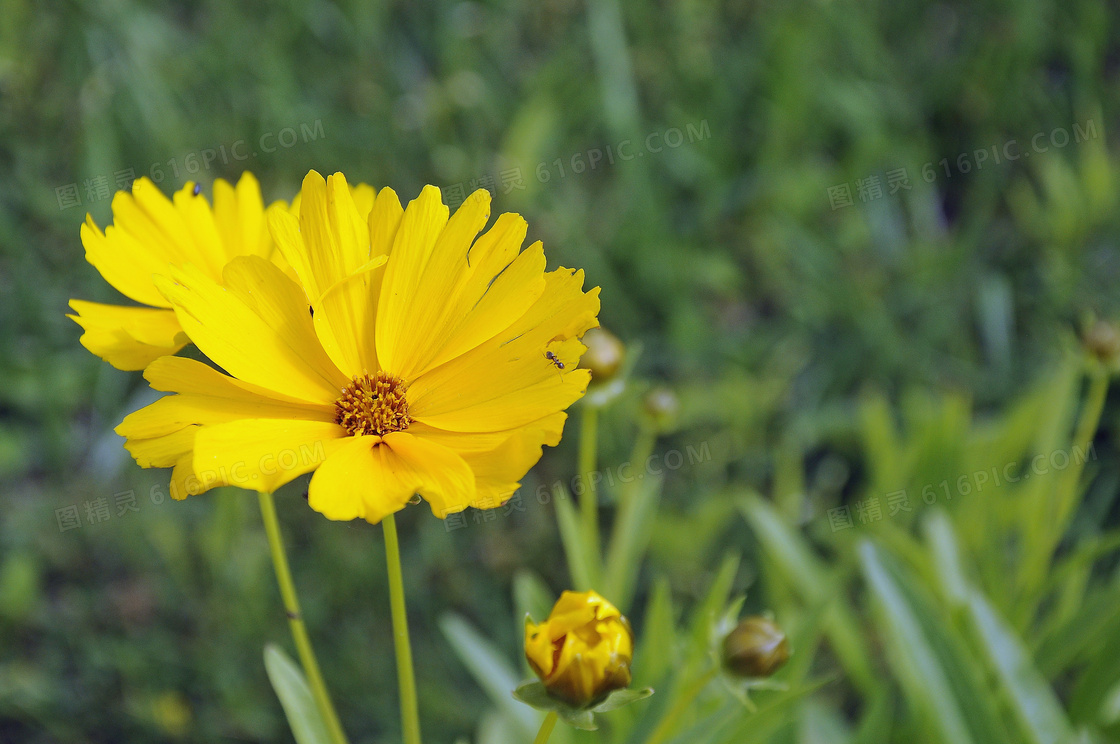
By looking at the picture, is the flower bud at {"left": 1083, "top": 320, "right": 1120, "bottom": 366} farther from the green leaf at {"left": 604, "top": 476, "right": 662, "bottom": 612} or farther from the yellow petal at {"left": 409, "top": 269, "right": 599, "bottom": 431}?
the yellow petal at {"left": 409, "top": 269, "right": 599, "bottom": 431}

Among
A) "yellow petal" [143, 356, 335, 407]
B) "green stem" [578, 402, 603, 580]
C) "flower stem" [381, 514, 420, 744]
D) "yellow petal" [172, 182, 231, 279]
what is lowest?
"flower stem" [381, 514, 420, 744]

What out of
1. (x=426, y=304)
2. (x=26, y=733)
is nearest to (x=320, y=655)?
(x=26, y=733)

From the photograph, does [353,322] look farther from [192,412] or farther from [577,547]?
[577,547]

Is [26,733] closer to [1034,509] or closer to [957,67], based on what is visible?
[1034,509]

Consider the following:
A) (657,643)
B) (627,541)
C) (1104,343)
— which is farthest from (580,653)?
(1104,343)

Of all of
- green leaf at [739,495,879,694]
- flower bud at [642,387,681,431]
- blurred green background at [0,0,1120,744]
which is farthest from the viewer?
blurred green background at [0,0,1120,744]

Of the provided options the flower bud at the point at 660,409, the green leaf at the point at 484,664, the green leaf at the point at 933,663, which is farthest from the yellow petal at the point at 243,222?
the green leaf at the point at 933,663

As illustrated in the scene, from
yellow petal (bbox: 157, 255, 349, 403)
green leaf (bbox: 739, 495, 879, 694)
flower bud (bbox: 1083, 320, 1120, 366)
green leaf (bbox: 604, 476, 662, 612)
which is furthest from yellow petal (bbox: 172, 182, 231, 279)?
flower bud (bbox: 1083, 320, 1120, 366)
